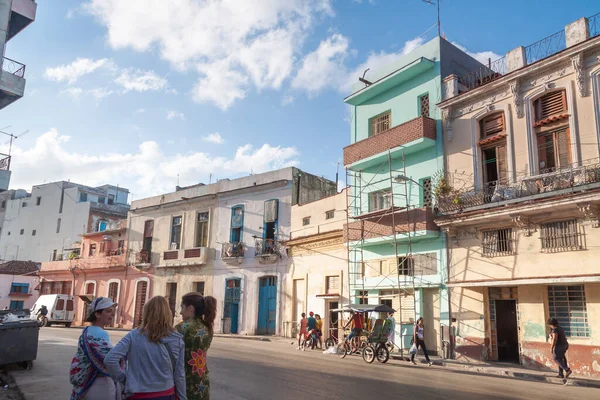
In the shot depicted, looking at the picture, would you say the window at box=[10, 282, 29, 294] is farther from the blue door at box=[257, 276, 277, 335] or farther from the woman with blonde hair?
the woman with blonde hair

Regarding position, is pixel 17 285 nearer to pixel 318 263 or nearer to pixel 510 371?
pixel 318 263

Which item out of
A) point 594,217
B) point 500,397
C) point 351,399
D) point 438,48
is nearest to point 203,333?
point 351,399

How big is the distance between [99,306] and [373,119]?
2031 centimetres

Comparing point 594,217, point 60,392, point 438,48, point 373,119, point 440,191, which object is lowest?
point 60,392

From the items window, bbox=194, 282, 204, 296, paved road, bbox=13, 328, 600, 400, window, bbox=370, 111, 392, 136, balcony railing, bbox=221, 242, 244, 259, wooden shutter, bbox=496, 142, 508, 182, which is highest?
window, bbox=370, 111, 392, 136

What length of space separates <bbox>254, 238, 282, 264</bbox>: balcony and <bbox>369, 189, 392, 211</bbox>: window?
6.95 meters

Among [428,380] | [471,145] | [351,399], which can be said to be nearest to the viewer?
[351,399]

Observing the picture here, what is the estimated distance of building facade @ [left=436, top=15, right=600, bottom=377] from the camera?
49.3 feet

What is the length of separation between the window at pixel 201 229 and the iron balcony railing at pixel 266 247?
5.22 meters

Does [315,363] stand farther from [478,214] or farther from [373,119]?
[373,119]

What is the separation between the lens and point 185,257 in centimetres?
3247

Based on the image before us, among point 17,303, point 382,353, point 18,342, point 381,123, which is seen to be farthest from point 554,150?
point 17,303

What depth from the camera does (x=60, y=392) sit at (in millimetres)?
9531

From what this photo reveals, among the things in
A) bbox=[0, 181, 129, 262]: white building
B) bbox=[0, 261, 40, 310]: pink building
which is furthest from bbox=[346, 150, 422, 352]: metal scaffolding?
bbox=[0, 261, 40, 310]: pink building
